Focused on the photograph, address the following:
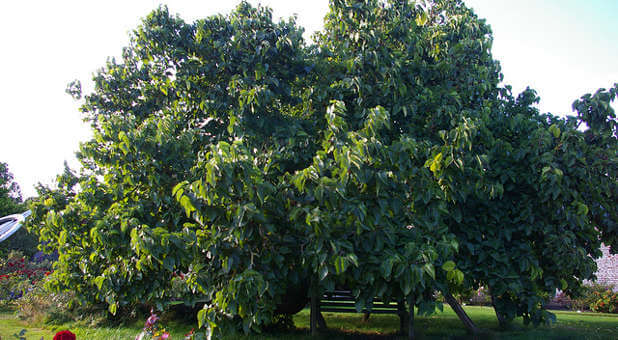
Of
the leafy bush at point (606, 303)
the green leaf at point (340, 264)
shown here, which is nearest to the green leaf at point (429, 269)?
the green leaf at point (340, 264)

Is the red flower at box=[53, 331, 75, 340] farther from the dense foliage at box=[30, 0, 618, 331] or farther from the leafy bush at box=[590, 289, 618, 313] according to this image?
the leafy bush at box=[590, 289, 618, 313]

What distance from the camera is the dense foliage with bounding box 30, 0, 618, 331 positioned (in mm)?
4664

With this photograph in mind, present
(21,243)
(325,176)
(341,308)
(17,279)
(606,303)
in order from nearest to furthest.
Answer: (325,176), (341,308), (17,279), (606,303), (21,243)

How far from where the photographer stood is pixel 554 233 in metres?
6.29

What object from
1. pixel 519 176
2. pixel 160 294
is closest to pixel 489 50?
pixel 519 176

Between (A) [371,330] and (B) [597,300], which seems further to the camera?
(B) [597,300]

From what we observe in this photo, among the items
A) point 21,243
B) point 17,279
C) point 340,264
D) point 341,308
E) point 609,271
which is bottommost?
point 17,279

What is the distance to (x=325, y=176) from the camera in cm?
468

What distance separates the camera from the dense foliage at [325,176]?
4.66m

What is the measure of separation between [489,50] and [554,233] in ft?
12.1

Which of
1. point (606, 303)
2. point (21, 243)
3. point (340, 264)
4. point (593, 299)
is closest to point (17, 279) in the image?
point (340, 264)

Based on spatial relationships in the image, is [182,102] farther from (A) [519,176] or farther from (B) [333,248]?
(A) [519,176]

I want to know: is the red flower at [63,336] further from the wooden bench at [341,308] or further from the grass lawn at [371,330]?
the wooden bench at [341,308]

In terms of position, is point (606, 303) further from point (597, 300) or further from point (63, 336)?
point (63, 336)
